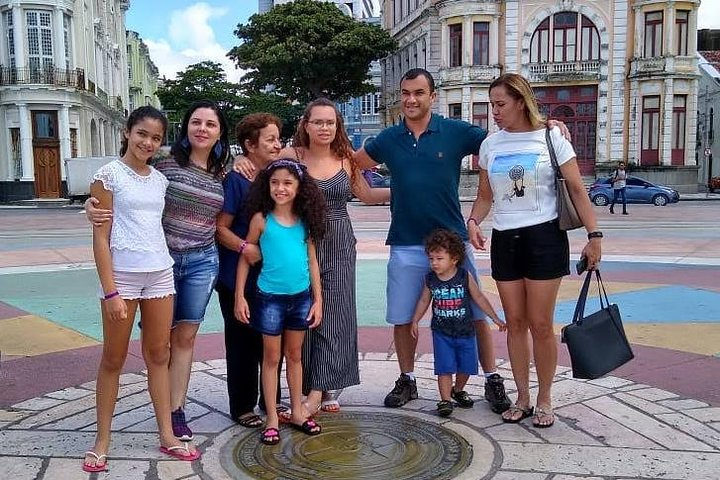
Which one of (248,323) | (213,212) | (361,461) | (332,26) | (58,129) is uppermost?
(332,26)

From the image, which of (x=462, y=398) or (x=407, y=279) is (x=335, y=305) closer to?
(x=407, y=279)

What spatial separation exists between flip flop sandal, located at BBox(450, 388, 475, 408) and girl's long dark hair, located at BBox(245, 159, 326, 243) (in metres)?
1.40

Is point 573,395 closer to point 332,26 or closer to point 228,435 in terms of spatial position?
point 228,435

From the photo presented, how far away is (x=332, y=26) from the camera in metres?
37.6

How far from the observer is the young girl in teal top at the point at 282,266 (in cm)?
392

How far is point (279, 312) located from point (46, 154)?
3276 centimetres

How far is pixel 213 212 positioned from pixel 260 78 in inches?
1420

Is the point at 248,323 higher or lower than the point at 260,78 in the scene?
lower

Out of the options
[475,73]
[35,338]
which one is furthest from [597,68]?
[35,338]

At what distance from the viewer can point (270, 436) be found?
391 centimetres

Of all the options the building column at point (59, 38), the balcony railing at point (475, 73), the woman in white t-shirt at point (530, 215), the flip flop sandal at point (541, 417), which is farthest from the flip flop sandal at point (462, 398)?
the building column at point (59, 38)

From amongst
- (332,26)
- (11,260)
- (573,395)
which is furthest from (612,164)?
(573,395)

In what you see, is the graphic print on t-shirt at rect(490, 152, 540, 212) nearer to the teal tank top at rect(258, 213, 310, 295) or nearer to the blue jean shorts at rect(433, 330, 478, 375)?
the blue jean shorts at rect(433, 330, 478, 375)

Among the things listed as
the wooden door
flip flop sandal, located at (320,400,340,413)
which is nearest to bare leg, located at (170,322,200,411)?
flip flop sandal, located at (320,400,340,413)
